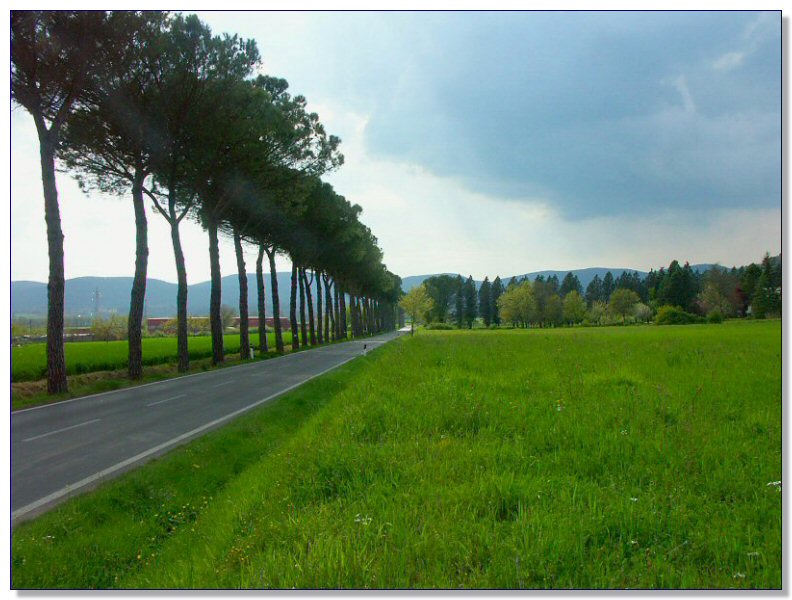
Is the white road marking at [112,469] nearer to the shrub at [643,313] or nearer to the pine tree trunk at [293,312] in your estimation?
the pine tree trunk at [293,312]

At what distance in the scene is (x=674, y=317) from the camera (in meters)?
18.1

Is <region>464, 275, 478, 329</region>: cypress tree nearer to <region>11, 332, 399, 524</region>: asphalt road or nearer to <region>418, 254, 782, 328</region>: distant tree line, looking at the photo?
<region>418, 254, 782, 328</region>: distant tree line

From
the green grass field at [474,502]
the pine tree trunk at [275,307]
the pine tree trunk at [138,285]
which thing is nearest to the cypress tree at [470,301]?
the pine tree trunk at [275,307]

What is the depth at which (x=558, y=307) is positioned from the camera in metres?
99.3

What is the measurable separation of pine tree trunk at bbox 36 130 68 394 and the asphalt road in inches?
57.0

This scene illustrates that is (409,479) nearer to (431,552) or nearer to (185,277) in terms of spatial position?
(431,552)

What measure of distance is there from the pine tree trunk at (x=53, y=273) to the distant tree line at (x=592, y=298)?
1568 centimetres

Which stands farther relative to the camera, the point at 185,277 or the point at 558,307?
the point at 558,307

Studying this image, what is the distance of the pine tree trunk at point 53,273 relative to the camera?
13727 millimetres

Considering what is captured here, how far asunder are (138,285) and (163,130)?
7354mm

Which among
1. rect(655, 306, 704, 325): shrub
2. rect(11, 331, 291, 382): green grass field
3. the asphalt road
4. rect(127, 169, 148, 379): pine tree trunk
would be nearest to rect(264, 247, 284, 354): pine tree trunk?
rect(11, 331, 291, 382): green grass field

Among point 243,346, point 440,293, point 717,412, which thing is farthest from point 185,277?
point 440,293

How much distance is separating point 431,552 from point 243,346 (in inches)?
1226

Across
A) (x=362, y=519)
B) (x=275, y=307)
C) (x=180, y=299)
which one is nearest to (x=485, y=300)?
(x=275, y=307)
